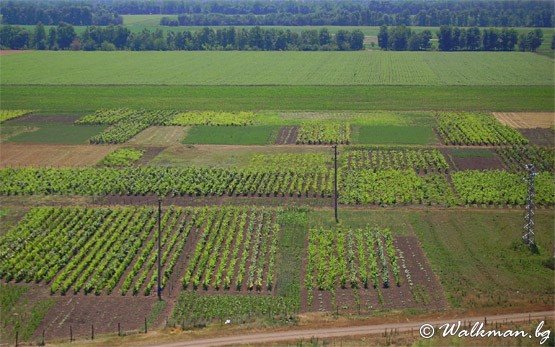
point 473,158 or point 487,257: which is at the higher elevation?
point 473,158

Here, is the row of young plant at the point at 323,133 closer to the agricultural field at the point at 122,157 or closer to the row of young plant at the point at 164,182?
the row of young plant at the point at 164,182

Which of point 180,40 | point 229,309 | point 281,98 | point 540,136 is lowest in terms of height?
point 229,309

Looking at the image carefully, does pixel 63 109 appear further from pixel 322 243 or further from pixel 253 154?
pixel 322 243

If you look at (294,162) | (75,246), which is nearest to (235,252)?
(75,246)

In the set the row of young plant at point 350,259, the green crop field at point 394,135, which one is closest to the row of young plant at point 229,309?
the row of young plant at point 350,259

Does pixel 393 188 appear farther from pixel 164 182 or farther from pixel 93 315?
pixel 93 315

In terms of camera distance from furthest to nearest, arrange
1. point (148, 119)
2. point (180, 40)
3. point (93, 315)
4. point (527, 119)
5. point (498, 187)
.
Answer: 1. point (180, 40)
2. point (148, 119)
3. point (527, 119)
4. point (498, 187)
5. point (93, 315)

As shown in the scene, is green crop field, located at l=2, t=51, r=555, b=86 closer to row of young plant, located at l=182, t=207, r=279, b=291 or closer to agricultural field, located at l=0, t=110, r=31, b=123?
agricultural field, located at l=0, t=110, r=31, b=123
